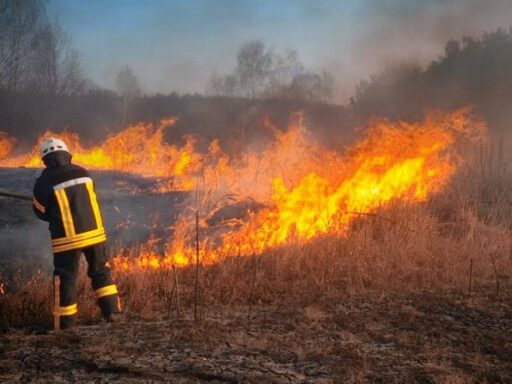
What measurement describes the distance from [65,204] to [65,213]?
0.09 meters

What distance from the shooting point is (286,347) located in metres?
4.11

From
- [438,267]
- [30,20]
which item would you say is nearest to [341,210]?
[438,267]

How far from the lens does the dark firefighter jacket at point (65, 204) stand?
4523 millimetres

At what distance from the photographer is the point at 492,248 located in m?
6.96

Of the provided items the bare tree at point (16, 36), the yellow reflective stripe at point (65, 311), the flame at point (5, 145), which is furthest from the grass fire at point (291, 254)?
the bare tree at point (16, 36)

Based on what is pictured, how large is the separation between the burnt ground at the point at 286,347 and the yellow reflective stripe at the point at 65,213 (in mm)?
948

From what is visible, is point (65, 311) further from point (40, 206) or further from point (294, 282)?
point (294, 282)

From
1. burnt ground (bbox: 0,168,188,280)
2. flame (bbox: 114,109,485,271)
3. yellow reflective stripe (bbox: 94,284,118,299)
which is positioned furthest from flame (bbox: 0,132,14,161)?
yellow reflective stripe (bbox: 94,284,118,299)

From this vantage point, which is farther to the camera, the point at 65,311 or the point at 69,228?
the point at 69,228

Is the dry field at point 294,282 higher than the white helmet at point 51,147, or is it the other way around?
the white helmet at point 51,147

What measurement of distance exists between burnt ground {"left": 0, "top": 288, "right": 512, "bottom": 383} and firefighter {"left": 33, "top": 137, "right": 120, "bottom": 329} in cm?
26

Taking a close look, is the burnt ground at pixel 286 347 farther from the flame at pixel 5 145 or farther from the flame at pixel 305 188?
the flame at pixel 5 145

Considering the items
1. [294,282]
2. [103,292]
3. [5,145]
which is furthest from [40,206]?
[5,145]

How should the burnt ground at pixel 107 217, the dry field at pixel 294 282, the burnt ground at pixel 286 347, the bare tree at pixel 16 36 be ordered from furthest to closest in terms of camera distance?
the bare tree at pixel 16 36, the burnt ground at pixel 107 217, the dry field at pixel 294 282, the burnt ground at pixel 286 347
